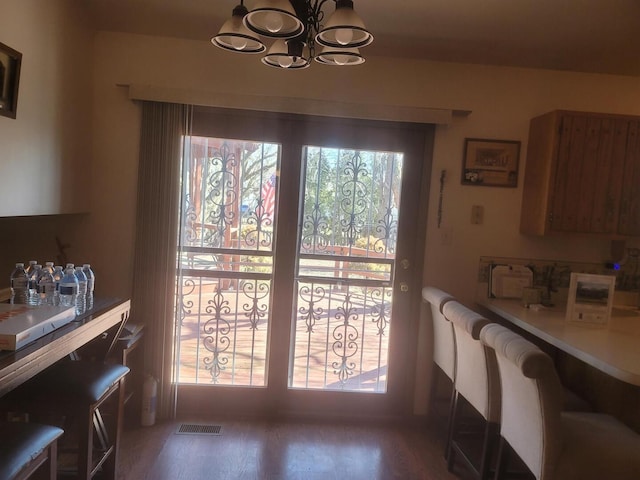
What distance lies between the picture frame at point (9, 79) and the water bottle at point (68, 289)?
28.4 inches

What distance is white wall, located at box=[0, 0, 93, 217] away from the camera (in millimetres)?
1863

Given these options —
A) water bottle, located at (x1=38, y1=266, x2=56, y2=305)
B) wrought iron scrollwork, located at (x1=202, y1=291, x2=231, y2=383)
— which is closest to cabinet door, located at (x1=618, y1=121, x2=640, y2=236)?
wrought iron scrollwork, located at (x1=202, y1=291, x2=231, y2=383)

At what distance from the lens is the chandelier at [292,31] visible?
4.52 ft

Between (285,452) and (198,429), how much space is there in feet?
1.87

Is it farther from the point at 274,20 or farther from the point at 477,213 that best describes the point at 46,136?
the point at 477,213

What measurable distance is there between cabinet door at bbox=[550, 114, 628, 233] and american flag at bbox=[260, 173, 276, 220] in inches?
65.6

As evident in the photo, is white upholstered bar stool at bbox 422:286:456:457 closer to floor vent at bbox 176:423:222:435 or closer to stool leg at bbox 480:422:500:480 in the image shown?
stool leg at bbox 480:422:500:480

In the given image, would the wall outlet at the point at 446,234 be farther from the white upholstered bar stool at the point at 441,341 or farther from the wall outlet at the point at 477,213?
the white upholstered bar stool at the point at 441,341

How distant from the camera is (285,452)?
Result: 7.96 ft

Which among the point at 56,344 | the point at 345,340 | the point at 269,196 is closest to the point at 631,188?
the point at 345,340

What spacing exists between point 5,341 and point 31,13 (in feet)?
4.78

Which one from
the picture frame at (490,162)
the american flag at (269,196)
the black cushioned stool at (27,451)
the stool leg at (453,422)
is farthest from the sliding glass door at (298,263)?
the black cushioned stool at (27,451)

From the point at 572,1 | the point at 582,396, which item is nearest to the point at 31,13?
the point at 572,1

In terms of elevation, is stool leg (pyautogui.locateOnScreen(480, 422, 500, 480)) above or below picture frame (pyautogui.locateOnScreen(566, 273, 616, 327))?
below
